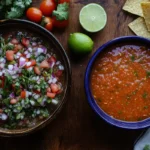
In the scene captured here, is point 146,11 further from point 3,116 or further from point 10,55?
point 3,116

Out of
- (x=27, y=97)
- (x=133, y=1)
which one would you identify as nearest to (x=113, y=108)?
(x=27, y=97)

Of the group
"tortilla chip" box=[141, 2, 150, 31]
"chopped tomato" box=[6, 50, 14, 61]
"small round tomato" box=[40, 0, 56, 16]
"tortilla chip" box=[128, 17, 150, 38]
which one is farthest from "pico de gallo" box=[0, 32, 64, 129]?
"tortilla chip" box=[141, 2, 150, 31]

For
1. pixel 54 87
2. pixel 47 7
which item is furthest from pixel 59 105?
pixel 47 7

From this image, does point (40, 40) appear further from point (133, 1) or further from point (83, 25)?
point (133, 1)

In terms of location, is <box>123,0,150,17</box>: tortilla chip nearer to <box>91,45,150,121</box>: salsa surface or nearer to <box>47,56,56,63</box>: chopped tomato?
<box>91,45,150,121</box>: salsa surface

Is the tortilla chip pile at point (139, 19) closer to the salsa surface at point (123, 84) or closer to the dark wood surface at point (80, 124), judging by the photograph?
the dark wood surface at point (80, 124)

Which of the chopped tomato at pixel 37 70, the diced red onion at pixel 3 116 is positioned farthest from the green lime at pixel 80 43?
the diced red onion at pixel 3 116
